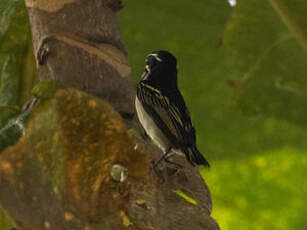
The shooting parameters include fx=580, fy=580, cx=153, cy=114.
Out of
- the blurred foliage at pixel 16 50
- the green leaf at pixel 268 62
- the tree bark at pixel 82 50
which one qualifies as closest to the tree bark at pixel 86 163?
the tree bark at pixel 82 50

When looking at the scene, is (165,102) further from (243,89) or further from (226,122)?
(226,122)

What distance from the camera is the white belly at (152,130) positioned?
0.82 m

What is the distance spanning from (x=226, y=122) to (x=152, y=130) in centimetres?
56

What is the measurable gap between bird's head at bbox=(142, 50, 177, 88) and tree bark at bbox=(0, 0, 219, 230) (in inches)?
12.0

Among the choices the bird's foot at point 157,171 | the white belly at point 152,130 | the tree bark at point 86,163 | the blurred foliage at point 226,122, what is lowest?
the blurred foliage at point 226,122

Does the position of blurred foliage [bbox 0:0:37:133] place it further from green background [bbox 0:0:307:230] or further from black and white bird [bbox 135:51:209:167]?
green background [bbox 0:0:307:230]

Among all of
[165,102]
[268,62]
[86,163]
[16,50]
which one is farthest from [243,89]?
[86,163]

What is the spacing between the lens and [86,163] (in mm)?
574

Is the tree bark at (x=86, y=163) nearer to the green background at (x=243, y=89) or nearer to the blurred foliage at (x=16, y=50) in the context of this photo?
the blurred foliage at (x=16, y=50)

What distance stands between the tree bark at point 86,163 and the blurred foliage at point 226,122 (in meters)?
0.53

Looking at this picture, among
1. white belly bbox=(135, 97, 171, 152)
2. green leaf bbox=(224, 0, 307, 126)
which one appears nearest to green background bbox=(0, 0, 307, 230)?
green leaf bbox=(224, 0, 307, 126)

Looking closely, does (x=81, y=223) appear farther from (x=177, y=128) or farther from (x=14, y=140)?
(x=177, y=128)

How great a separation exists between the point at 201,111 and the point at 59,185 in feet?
2.89

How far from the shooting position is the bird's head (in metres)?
1.02
